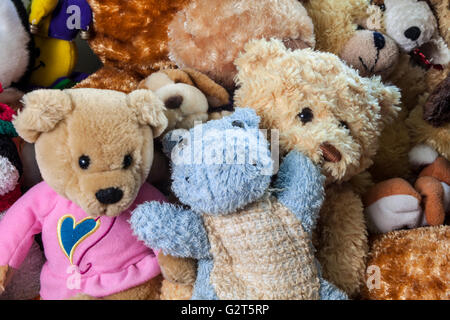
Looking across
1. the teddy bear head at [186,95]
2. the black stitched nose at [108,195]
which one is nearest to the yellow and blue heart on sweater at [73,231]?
the black stitched nose at [108,195]

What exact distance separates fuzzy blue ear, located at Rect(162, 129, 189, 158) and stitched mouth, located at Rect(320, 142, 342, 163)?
0.24 metres

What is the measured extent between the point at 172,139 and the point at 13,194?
318 millimetres

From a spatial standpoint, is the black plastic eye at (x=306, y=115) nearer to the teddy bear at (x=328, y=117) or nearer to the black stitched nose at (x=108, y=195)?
the teddy bear at (x=328, y=117)

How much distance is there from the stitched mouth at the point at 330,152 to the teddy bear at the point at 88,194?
0.93ft

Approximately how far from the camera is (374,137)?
853 mm

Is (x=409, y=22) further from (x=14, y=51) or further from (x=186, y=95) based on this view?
(x=14, y=51)

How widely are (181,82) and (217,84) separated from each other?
8 cm

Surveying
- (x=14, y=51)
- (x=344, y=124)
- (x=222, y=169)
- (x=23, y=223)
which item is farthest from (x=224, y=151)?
(x=14, y=51)

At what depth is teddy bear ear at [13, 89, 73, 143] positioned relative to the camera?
0.65m

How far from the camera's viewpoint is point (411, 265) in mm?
839
